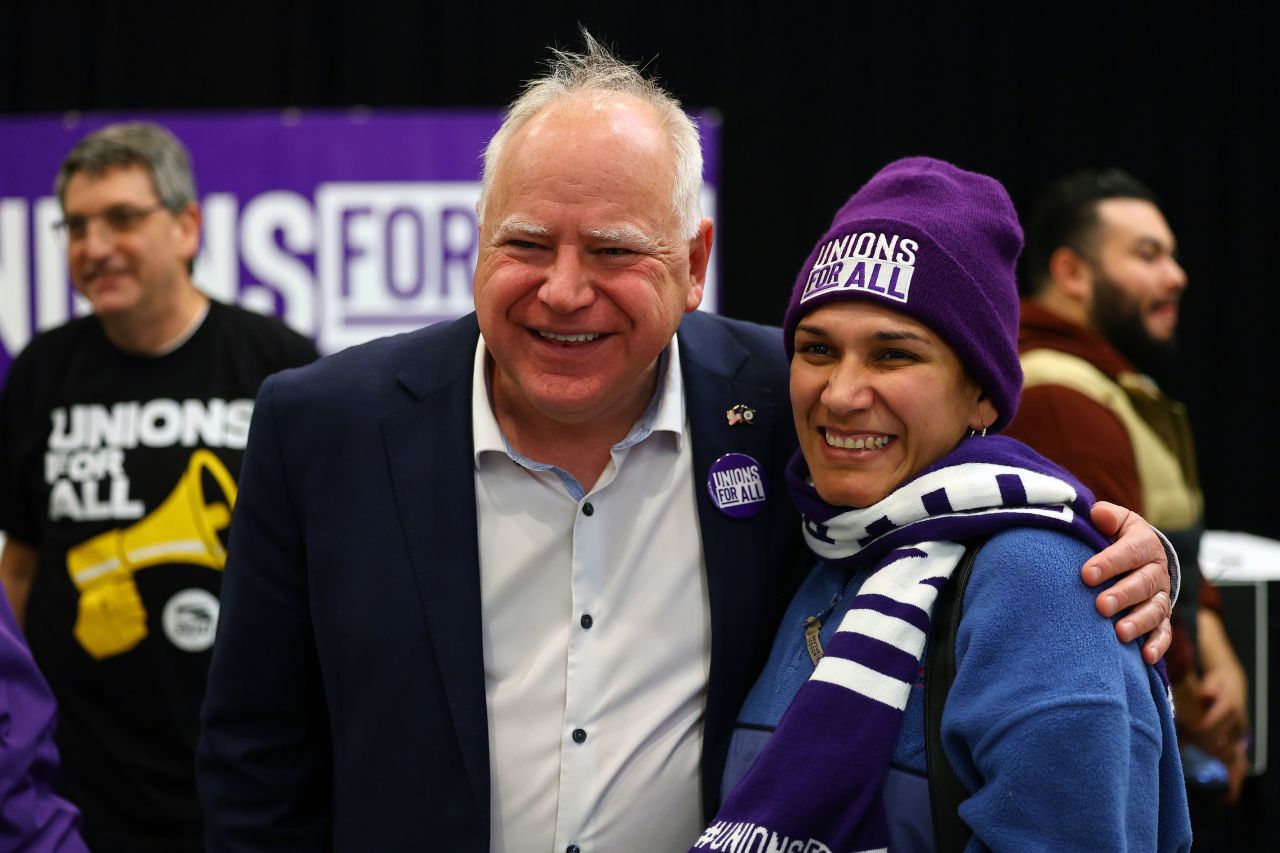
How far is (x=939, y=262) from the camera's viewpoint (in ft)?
5.00

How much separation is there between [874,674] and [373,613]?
0.63 meters

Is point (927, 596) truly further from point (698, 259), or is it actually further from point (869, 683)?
point (698, 259)

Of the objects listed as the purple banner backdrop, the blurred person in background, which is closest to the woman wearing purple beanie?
the blurred person in background

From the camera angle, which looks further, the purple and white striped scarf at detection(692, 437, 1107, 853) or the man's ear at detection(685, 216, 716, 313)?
the man's ear at detection(685, 216, 716, 313)

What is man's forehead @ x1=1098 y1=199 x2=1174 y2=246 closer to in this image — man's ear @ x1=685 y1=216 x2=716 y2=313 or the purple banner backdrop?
the purple banner backdrop

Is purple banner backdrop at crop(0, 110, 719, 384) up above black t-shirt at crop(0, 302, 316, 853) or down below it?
above

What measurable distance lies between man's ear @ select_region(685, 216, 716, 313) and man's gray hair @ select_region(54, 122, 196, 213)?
5.43 ft

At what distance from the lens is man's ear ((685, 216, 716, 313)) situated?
5.72 feet

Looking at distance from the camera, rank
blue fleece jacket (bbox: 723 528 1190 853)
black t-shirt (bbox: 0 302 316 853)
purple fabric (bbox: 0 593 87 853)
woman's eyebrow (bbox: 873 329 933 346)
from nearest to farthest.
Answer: blue fleece jacket (bbox: 723 528 1190 853), woman's eyebrow (bbox: 873 329 933 346), purple fabric (bbox: 0 593 87 853), black t-shirt (bbox: 0 302 316 853)

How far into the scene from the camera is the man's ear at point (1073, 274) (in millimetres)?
3381

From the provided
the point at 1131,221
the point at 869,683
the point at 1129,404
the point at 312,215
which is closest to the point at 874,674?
the point at 869,683

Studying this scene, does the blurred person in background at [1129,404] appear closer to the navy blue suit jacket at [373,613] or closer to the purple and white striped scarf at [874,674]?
the navy blue suit jacket at [373,613]

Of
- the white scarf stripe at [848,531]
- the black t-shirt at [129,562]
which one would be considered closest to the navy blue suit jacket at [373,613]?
the white scarf stripe at [848,531]

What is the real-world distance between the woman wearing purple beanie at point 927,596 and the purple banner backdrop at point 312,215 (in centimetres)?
232
